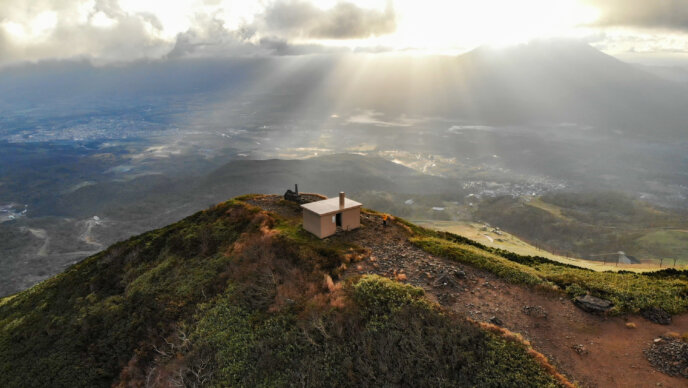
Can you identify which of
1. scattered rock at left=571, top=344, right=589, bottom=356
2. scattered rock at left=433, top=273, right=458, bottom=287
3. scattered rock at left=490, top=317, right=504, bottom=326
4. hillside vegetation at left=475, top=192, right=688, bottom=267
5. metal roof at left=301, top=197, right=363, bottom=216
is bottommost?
hillside vegetation at left=475, top=192, right=688, bottom=267

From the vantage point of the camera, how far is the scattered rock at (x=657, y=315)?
1507 centimetres

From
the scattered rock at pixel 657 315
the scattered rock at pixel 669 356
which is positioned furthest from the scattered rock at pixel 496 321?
the scattered rock at pixel 657 315

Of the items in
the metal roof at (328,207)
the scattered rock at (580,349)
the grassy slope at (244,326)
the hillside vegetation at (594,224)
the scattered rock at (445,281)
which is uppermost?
the metal roof at (328,207)

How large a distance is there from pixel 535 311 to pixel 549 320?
0.64 meters

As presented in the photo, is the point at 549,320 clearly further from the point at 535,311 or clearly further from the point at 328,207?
the point at 328,207

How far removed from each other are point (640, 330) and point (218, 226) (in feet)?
95.7

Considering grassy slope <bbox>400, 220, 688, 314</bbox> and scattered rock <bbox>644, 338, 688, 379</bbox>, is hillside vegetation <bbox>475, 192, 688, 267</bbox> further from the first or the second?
scattered rock <bbox>644, 338, 688, 379</bbox>

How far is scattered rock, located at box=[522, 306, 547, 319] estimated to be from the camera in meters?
15.9

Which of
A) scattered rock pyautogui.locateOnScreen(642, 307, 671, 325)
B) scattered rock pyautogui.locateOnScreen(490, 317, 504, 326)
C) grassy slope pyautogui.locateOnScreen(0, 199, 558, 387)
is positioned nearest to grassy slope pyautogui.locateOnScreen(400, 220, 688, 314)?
scattered rock pyautogui.locateOnScreen(642, 307, 671, 325)

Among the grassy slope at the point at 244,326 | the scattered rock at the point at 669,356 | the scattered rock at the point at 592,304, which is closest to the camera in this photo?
the scattered rock at the point at 669,356

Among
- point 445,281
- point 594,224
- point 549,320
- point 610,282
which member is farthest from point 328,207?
point 594,224

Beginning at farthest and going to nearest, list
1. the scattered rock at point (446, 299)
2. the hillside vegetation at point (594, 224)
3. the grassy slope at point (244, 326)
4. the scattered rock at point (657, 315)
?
1. the hillside vegetation at point (594, 224)
2. the scattered rock at point (446, 299)
3. the scattered rock at point (657, 315)
4. the grassy slope at point (244, 326)

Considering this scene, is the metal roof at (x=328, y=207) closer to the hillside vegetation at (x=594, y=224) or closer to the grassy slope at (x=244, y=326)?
the grassy slope at (x=244, y=326)

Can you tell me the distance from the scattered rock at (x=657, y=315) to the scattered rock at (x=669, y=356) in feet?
4.97
